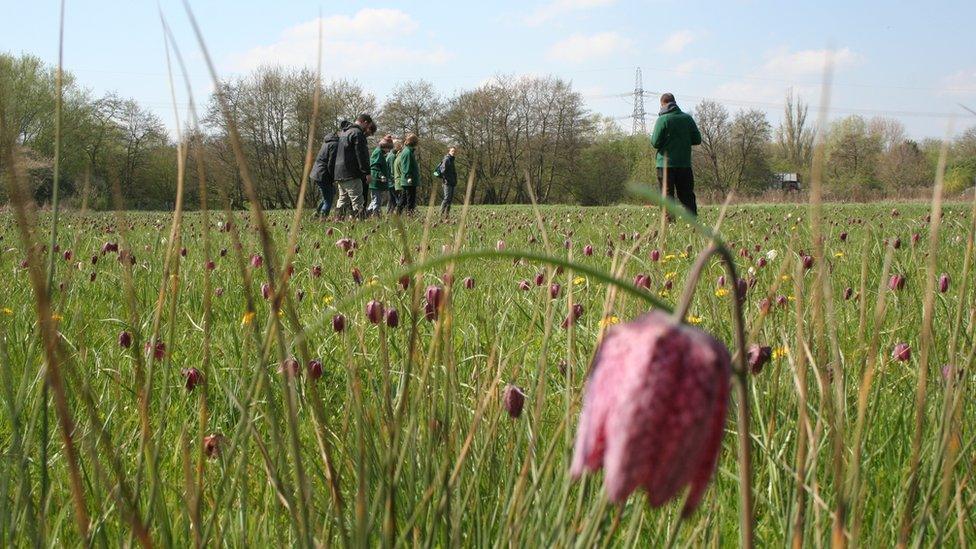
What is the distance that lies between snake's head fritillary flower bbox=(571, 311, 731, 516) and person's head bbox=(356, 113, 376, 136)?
24.1 ft

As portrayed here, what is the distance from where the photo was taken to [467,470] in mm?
1177

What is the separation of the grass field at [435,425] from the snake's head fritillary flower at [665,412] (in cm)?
6

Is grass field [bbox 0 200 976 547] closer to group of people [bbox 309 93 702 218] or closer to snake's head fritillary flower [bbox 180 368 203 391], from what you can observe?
snake's head fritillary flower [bbox 180 368 203 391]

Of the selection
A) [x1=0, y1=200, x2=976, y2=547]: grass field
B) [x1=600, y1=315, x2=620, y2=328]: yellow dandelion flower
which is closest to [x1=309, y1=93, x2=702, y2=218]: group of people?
[x1=0, y1=200, x2=976, y2=547]: grass field

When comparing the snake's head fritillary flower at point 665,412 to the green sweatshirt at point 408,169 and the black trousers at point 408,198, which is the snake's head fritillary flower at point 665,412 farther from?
the black trousers at point 408,198

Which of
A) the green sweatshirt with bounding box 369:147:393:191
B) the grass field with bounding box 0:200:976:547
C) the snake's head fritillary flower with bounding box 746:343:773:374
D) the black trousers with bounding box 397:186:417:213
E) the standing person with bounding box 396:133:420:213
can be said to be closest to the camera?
the grass field with bounding box 0:200:976:547

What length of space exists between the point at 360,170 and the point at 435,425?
6.97m

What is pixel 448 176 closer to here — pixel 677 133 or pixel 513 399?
pixel 677 133

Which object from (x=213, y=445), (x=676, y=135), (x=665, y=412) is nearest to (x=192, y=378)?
(x=213, y=445)

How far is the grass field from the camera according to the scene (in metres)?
0.78

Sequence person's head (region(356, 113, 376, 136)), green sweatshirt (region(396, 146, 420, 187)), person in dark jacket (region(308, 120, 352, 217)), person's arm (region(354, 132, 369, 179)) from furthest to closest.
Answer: green sweatshirt (region(396, 146, 420, 187)) < person in dark jacket (region(308, 120, 352, 217)) < person's arm (region(354, 132, 369, 179)) < person's head (region(356, 113, 376, 136))

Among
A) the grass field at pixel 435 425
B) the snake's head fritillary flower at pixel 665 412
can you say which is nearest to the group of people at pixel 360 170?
the grass field at pixel 435 425

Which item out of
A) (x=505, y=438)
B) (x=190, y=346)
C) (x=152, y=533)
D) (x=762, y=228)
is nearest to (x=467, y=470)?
(x=505, y=438)

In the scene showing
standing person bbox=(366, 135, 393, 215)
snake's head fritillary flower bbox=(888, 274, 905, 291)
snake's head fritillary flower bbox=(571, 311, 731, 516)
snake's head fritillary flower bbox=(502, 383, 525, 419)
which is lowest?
snake's head fritillary flower bbox=(502, 383, 525, 419)
